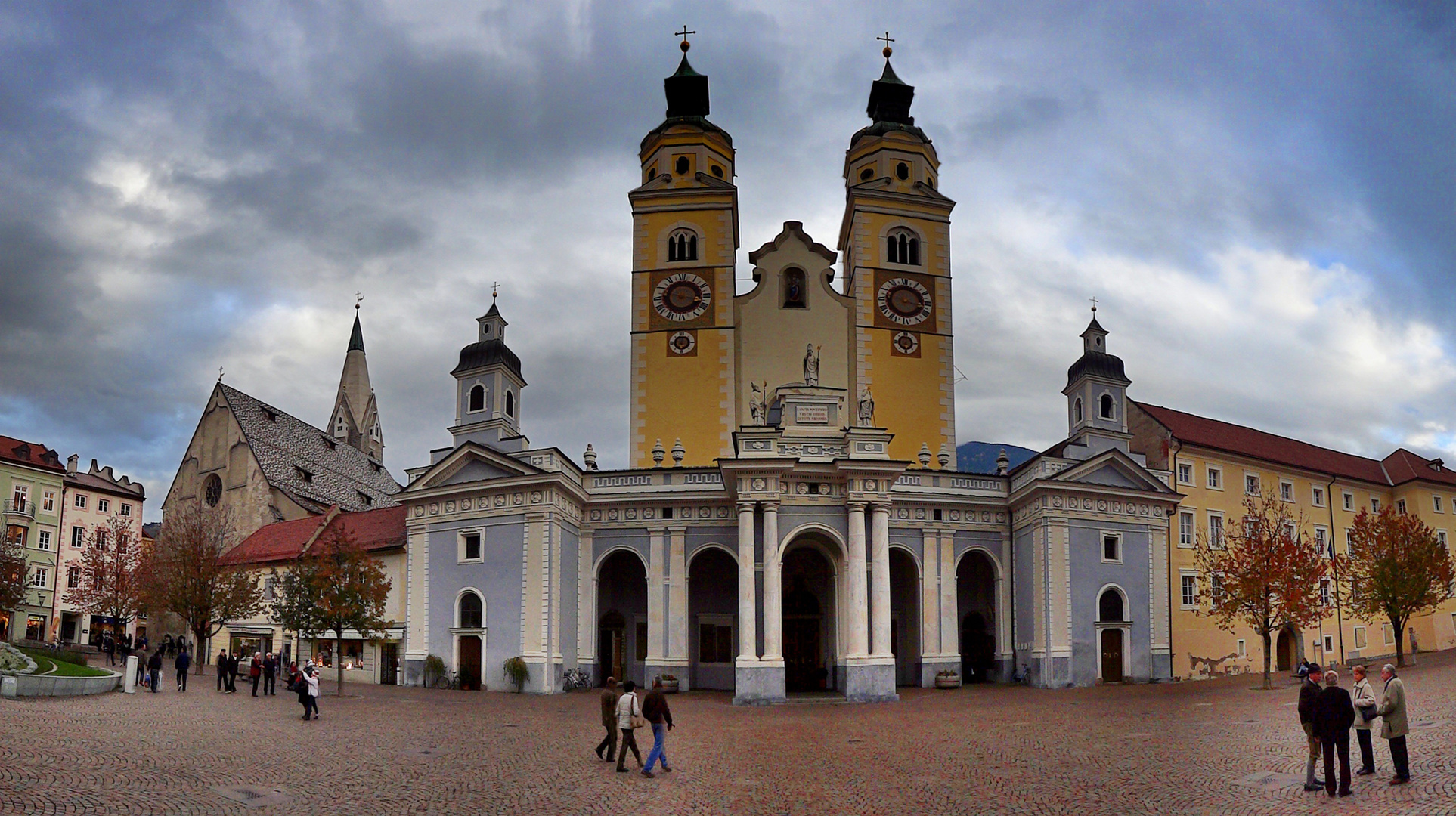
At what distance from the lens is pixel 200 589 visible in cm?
4766

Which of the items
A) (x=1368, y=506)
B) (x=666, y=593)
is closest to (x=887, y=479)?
(x=666, y=593)

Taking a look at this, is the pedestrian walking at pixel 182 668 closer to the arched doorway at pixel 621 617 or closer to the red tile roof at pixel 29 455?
the arched doorway at pixel 621 617

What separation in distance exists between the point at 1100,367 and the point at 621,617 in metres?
22.5

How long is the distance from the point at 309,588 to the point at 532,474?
8.37 metres

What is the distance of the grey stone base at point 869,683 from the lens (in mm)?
39188

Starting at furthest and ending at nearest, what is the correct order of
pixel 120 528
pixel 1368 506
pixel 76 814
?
pixel 120 528, pixel 1368 506, pixel 76 814

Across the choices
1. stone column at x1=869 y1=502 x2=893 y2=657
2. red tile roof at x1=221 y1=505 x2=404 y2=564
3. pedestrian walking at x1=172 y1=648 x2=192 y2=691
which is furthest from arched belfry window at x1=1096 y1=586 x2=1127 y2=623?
pedestrian walking at x1=172 y1=648 x2=192 y2=691

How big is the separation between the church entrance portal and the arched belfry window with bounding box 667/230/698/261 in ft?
53.3

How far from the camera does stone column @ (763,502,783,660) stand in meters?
39.5

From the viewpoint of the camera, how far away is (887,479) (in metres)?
40.9

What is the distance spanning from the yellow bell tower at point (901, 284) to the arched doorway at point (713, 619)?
415 inches

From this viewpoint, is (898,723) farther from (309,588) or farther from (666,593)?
(309,588)

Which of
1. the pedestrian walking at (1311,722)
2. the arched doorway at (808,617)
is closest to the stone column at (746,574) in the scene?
the arched doorway at (808,617)

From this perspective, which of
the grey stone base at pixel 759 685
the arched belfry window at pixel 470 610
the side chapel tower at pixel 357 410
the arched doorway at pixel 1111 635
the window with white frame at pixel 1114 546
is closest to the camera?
the grey stone base at pixel 759 685
